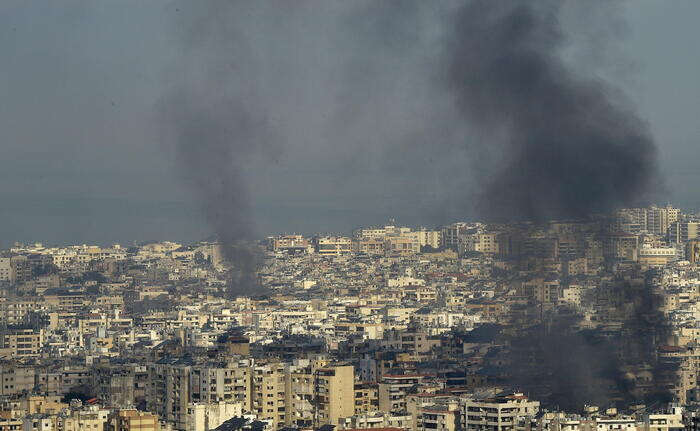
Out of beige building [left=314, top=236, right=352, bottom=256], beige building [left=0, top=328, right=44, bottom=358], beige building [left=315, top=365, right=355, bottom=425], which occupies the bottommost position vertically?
beige building [left=315, top=365, right=355, bottom=425]

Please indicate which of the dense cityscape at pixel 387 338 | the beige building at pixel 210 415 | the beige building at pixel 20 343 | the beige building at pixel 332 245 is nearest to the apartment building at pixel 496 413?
the dense cityscape at pixel 387 338

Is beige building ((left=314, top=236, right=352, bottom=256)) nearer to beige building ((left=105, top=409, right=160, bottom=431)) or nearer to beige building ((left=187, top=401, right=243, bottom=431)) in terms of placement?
beige building ((left=187, top=401, right=243, bottom=431))

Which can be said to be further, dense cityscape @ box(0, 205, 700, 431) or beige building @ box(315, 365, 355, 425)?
beige building @ box(315, 365, 355, 425)

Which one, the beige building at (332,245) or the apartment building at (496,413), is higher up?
the beige building at (332,245)

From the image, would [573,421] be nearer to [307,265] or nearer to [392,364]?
[392,364]

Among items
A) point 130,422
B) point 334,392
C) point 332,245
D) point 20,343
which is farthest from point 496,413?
point 332,245

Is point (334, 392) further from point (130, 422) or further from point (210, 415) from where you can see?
point (130, 422)

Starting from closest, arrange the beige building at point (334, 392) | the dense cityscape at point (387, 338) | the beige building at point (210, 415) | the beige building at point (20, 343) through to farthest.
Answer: the beige building at point (210, 415), the dense cityscape at point (387, 338), the beige building at point (334, 392), the beige building at point (20, 343)

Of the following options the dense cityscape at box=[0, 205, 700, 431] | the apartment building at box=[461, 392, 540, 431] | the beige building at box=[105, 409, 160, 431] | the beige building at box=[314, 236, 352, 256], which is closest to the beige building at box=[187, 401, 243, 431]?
the dense cityscape at box=[0, 205, 700, 431]

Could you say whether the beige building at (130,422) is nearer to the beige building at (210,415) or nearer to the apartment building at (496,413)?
the beige building at (210,415)
